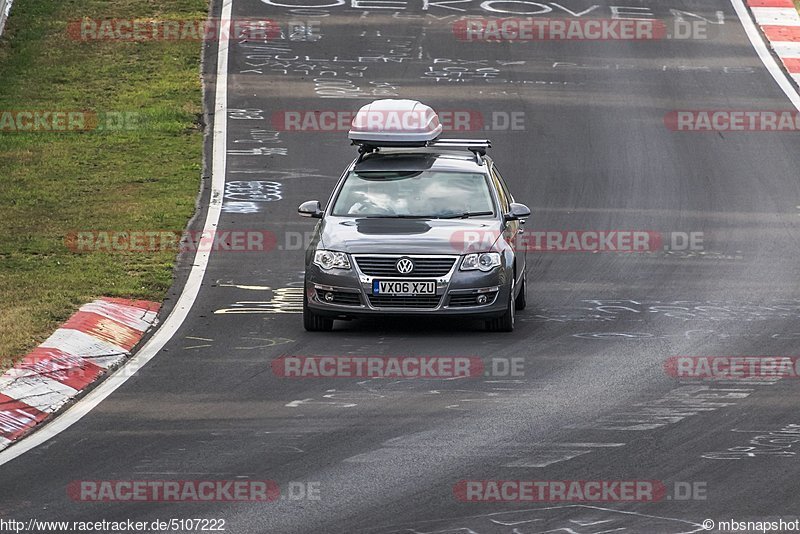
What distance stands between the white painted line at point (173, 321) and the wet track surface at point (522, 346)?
15cm

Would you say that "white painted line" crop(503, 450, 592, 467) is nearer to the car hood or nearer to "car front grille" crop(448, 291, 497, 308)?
"car front grille" crop(448, 291, 497, 308)

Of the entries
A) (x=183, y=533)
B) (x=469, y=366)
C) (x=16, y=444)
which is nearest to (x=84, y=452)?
(x=16, y=444)

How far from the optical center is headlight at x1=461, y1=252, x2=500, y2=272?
49.1ft

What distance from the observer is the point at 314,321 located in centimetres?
1511

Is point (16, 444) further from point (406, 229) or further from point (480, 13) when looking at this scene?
point (480, 13)

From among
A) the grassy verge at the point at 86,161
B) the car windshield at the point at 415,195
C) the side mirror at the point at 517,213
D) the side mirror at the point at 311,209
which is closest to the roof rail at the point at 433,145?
the car windshield at the point at 415,195

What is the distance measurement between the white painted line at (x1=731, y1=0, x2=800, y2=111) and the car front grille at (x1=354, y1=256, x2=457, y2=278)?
1517 centimetres

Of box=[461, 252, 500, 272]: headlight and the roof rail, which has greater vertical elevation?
the roof rail

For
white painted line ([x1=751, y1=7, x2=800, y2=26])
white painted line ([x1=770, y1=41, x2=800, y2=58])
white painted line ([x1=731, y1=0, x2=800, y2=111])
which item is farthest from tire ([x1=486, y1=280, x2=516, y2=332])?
white painted line ([x1=751, y1=7, x2=800, y2=26])

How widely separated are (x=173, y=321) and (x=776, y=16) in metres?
23.1

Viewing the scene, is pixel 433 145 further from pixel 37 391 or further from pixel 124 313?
pixel 37 391

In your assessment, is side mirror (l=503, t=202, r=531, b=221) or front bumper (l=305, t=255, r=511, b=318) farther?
side mirror (l=503, t=202, r=531, b=221)

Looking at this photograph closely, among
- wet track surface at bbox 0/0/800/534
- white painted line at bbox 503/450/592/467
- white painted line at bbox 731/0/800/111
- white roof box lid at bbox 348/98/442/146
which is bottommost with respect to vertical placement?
white painted line at bbox 503/450/592/467

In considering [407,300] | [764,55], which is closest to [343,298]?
[407,300]
